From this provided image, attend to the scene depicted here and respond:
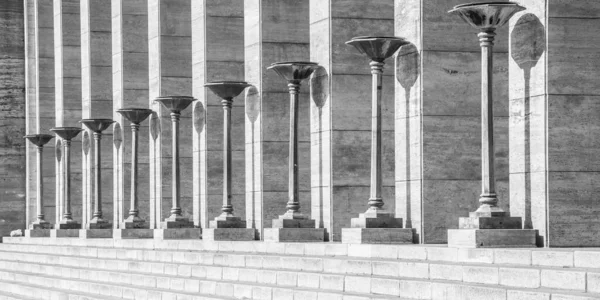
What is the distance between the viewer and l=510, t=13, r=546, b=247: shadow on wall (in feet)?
74.1

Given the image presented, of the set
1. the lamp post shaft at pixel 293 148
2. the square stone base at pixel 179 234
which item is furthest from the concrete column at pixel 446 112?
the square stone base at pixel 179 234

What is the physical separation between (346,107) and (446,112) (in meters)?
4.22

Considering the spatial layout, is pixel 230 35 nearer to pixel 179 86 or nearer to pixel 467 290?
pixel 179 86

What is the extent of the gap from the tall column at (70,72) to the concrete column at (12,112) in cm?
781

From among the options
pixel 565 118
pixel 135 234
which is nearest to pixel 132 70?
pixel 135 234

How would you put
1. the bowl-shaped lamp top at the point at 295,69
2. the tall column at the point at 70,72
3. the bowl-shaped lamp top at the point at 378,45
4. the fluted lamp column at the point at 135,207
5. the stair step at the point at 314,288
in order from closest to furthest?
the stair step at the point at 314,288 < the bowl-shaped lamp top at the point at 378,45 < the bowl-shaped lamp top at the point at 295,69 < the fluted lamp column at the point at 135,207 < the tall column at the point at 70,72

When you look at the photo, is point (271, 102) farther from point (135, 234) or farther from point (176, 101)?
point (135, 234)

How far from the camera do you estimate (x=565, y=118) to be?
2242 cm

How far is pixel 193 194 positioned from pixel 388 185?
11332 mm

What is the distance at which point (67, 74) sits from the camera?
52969mm

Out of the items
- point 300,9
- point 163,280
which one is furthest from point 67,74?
point 163,280

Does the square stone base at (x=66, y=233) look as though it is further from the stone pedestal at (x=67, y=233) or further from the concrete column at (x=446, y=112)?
the concrete column at (x=446, y=112)

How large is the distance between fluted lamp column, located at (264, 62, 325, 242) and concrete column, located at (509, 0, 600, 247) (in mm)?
7649

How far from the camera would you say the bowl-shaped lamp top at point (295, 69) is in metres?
29.2
